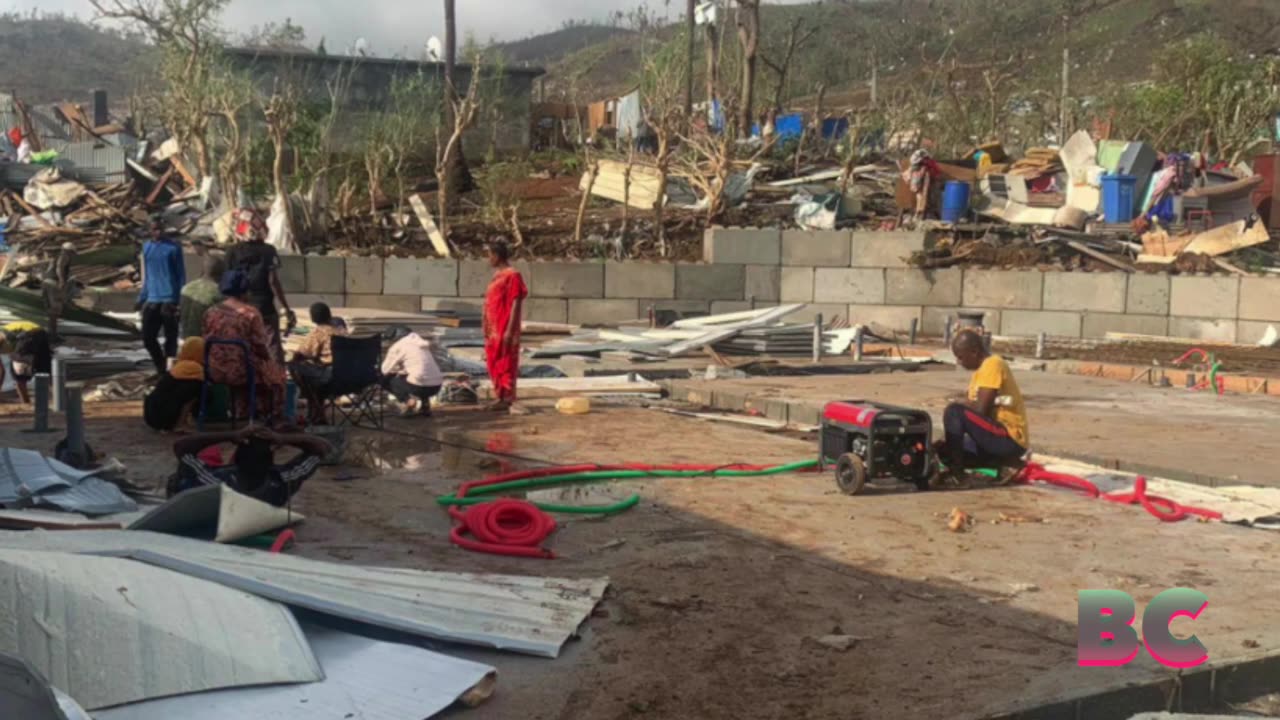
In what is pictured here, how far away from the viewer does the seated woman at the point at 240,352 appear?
9664 millimetres

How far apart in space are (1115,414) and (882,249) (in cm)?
902

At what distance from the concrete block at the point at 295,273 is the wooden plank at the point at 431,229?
245 cm

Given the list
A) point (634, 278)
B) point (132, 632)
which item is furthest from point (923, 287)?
point (132, 632)

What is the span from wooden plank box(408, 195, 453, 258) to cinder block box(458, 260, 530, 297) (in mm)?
1434

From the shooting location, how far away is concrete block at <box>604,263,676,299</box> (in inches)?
805

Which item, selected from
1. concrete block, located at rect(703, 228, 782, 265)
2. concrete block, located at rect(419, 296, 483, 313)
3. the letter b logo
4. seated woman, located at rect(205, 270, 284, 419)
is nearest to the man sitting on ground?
seated woman, located at rect(205, 270, 284, 419)

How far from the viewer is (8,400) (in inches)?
471

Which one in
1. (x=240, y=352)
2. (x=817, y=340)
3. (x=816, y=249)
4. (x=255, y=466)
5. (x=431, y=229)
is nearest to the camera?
(x=255, y=466)

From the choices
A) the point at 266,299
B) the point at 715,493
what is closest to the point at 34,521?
the point at 715,493

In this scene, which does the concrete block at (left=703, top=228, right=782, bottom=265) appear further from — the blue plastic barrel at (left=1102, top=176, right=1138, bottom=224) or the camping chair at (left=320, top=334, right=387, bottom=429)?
the camping chair at (left=320, top=334, right=387, bottom=429)

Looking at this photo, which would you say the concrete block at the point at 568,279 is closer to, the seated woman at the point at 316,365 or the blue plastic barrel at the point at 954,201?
the blue plastic barrel at the point at 954,201

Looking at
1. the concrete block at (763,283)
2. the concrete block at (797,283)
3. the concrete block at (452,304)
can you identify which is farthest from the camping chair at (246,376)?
the concrete block at (797,283)

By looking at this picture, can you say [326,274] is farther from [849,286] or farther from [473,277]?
[849,286]

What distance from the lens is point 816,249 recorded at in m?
20.9
